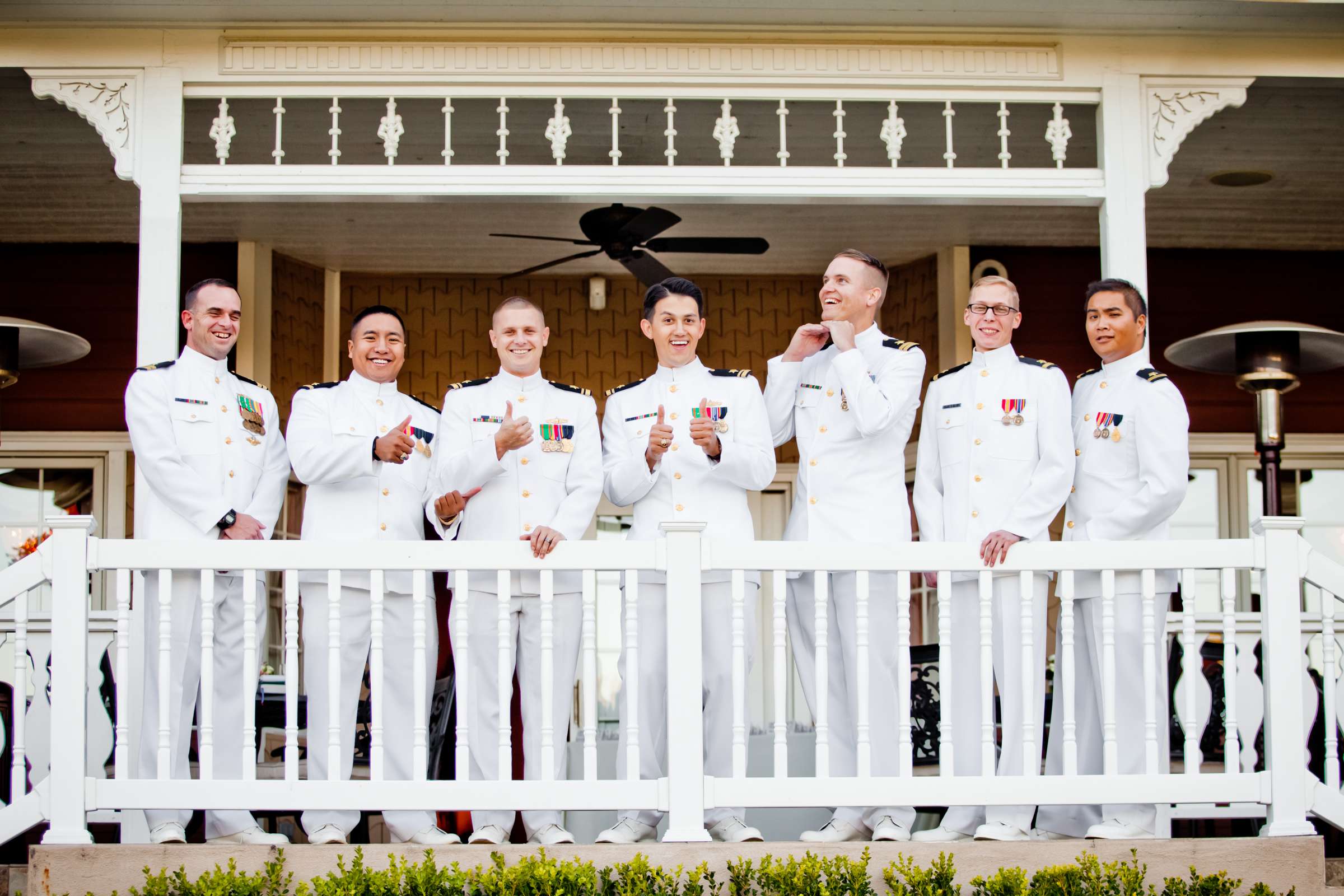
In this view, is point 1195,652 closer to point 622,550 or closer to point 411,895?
point 622,550

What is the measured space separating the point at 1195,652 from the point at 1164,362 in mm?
4431

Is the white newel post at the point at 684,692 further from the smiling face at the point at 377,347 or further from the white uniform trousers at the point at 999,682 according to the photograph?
the smiling face at the point at 377,347

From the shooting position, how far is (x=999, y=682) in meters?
4.73

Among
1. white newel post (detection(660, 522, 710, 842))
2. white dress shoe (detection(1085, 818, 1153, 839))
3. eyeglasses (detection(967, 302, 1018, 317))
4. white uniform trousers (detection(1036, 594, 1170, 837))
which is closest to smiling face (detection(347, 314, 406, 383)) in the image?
white newel post (detection(660, 522, 710, 842))

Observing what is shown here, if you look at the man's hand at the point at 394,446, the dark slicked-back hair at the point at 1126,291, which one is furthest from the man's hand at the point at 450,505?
the dark slicked-back hair at the point at 1126,291

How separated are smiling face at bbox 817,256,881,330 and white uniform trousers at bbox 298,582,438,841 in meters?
1.52

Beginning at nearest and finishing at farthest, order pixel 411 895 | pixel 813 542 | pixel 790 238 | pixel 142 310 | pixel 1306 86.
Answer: pixel 411 895
pixel 813 542
pixel 142 310
pixel 1306 86
pixel 790 238

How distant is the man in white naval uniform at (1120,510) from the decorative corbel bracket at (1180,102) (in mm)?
1000

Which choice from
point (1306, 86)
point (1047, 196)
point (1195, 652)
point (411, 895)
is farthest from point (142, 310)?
point (1306, 86)

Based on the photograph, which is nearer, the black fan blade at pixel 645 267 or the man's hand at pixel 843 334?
the man's hand at pixel 843 334

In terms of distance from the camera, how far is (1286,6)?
18.5 ft

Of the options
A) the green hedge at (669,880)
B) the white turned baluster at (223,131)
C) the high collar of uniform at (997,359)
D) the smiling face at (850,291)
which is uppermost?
the white turned baluster at (223,131)

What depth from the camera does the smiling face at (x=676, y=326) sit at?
5004mm

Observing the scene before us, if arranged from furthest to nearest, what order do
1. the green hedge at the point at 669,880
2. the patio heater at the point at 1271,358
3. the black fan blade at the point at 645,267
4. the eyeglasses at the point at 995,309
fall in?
1. the black fan blade at the point at 645,267
2. the patio heater at the point at 1271,358
3. the eyeglasses at the point at 995,309
4. the green hedge at the point at 669,880
